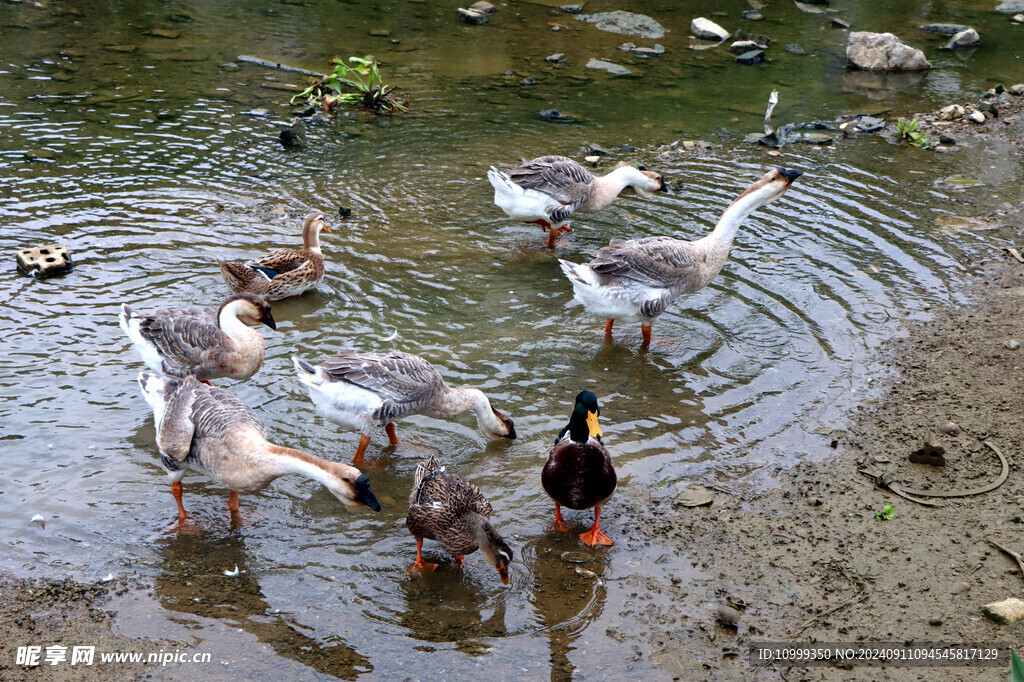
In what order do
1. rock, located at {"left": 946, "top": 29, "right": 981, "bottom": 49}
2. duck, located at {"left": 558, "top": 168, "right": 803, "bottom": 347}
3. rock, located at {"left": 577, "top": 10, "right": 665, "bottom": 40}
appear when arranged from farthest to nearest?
1. rock, located at {"left": 577, "top": 10, "right": 665, "bottom": 40}
2. rock, located at {"left": 946, "top": 29, "right": 981, "bottom": 49}
3. duck, located at {"left": 558, "top": 168, "right": 803, "bottom": 347}

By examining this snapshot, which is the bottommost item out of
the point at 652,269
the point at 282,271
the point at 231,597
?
the point at 231,597

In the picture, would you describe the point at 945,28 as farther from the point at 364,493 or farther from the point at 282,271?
the point at 364,493

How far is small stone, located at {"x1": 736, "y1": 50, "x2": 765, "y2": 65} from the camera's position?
1670 centimetres

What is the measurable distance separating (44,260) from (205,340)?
2.89m

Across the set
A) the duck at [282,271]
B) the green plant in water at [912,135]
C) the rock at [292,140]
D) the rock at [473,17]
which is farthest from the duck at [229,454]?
the rock at [473,17]

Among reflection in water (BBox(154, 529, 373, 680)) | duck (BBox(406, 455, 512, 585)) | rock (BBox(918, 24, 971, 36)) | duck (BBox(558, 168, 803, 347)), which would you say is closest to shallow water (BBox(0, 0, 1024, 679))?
reflection in water (BBox(154, 529, 373, 680))

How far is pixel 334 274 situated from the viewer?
9109 mm

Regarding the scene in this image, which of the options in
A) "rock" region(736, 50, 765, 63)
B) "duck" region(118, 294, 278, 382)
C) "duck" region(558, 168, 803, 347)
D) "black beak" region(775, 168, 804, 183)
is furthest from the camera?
"rock" region(736, 50, 765, 63)

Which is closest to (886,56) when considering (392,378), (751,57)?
(751,57)

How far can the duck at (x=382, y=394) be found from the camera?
6.24 metres

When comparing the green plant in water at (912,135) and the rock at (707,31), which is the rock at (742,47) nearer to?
the rock at (707,31)

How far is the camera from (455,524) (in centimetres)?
517

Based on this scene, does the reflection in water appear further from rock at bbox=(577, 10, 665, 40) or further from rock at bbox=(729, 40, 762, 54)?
rock at bbox=(577, 10, 665, 40)

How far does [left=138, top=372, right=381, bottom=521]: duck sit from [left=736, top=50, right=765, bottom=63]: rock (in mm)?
14329
